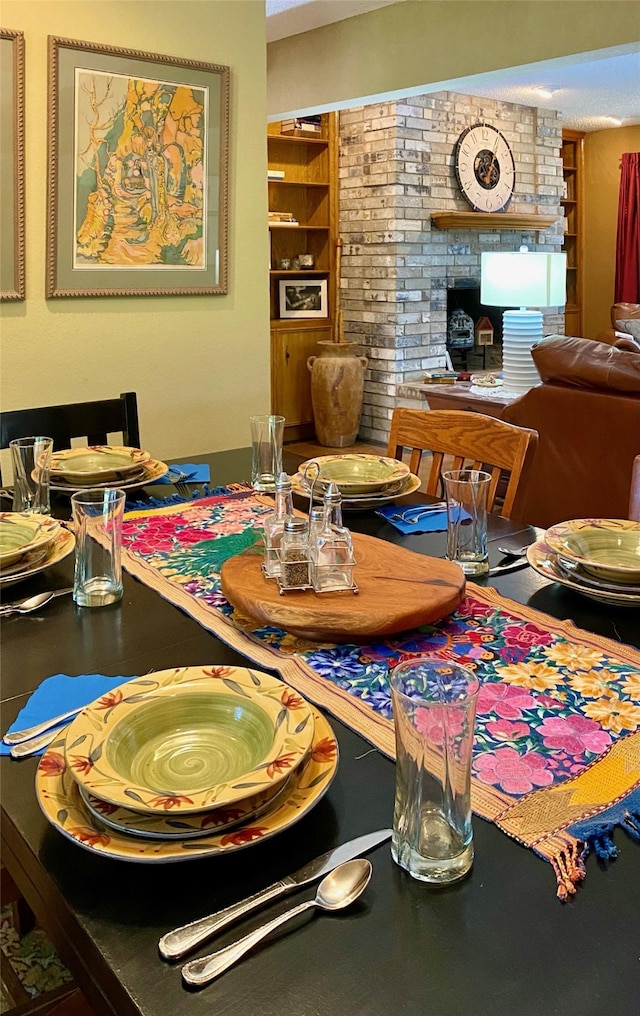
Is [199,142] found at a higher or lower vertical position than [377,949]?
higher

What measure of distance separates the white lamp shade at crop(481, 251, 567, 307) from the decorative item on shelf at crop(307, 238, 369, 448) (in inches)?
56.3

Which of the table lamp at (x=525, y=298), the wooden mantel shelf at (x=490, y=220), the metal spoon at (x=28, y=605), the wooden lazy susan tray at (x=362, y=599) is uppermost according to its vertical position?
the wooden mantel shelf at (x=490, y=220)

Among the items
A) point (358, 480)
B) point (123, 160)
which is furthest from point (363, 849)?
point (123, 160)

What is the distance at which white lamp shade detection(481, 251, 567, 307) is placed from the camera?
177 inches

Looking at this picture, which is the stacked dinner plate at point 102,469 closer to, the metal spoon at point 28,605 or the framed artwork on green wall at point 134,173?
the metal spoon at point 28,605

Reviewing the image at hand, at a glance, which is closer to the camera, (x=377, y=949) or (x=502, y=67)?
(x=377, y=949)

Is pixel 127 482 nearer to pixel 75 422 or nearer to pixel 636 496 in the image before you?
pixel 75 422

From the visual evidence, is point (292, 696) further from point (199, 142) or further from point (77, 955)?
point (199, 142)

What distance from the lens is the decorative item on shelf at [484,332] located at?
7.14 metres

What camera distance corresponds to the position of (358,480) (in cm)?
187

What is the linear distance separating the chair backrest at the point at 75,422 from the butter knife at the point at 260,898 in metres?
1.51

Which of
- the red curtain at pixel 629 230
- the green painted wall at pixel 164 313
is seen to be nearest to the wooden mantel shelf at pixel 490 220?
the red curtain at pixel 629 230

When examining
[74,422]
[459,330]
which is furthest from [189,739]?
[459,330]

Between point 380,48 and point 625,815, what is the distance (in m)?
3.86
